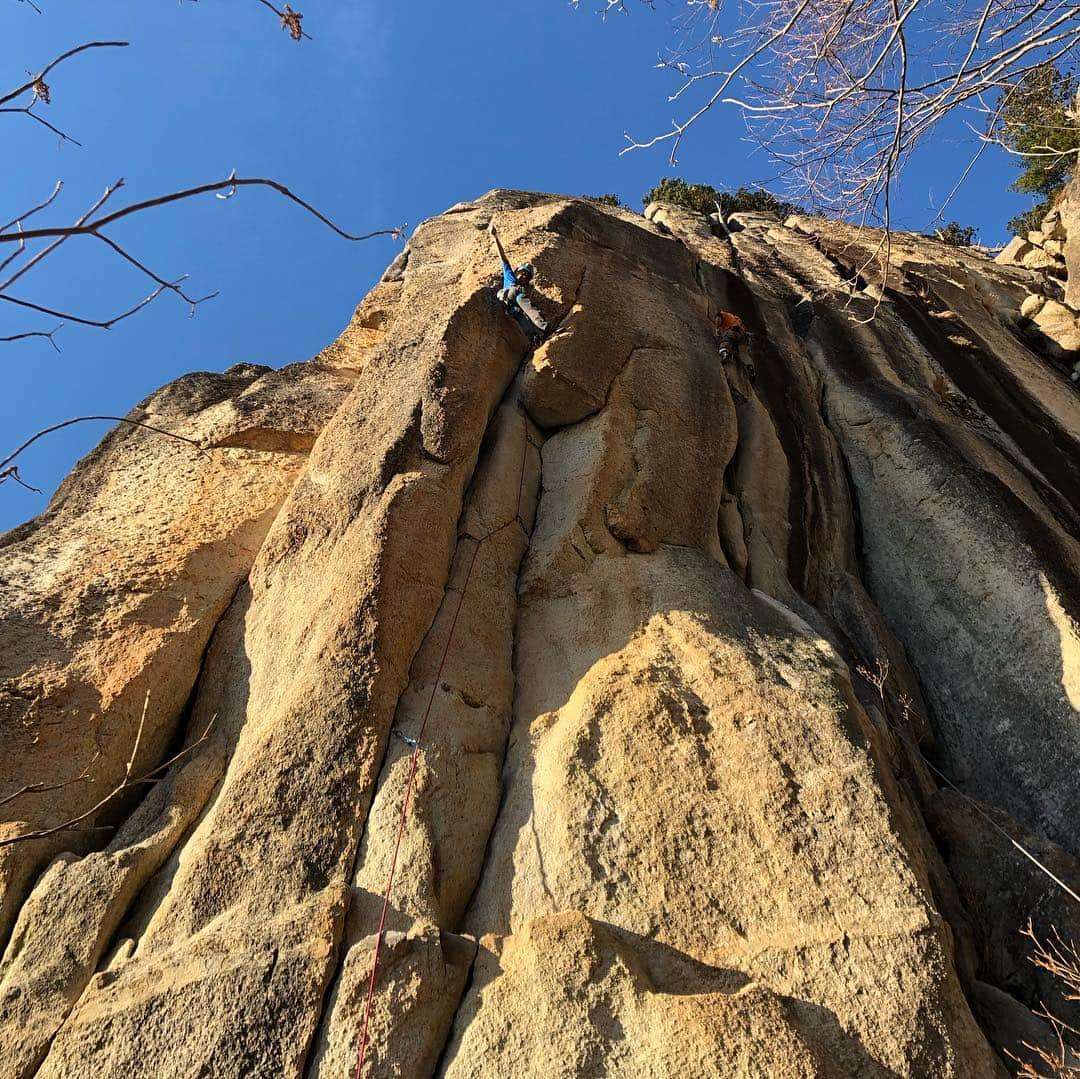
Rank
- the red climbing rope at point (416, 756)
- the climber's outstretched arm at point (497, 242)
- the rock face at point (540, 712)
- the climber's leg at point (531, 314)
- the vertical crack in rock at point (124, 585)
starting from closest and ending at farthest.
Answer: the red climbing rope at point (416, 756)
the rock face at point (540, 712)
the vertical crack in rock at point (124, 585)
the climber's leg at point (531, 314)
the climber's outstretched arm at point (497, 242)

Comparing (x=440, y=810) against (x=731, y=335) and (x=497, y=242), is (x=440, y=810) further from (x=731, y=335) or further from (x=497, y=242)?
(x=731, y=335)

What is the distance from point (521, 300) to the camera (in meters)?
9.54

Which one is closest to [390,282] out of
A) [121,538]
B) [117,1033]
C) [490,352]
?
[490,352]

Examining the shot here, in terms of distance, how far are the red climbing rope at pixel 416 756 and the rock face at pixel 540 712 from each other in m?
0.03

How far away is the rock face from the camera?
431 cm

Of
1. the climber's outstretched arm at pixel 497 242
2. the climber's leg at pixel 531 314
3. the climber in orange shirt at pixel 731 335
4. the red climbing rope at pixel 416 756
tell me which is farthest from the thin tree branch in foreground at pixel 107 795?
the climber in orange shirt at pixel 731 335

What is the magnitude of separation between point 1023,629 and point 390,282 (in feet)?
30.8

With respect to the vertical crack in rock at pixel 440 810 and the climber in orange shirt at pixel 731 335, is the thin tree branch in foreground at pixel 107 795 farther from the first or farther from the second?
the climber in orange shirt at pixel 731 335

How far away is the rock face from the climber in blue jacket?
0.25m

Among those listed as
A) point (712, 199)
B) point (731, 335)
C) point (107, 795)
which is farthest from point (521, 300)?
point (712, 199)

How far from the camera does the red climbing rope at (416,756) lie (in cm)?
419

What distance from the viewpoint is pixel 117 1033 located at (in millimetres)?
4238

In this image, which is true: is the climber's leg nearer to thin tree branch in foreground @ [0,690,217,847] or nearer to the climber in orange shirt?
the climber in orange shirt

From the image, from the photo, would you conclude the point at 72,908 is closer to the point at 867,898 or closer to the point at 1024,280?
the point at 867,898
